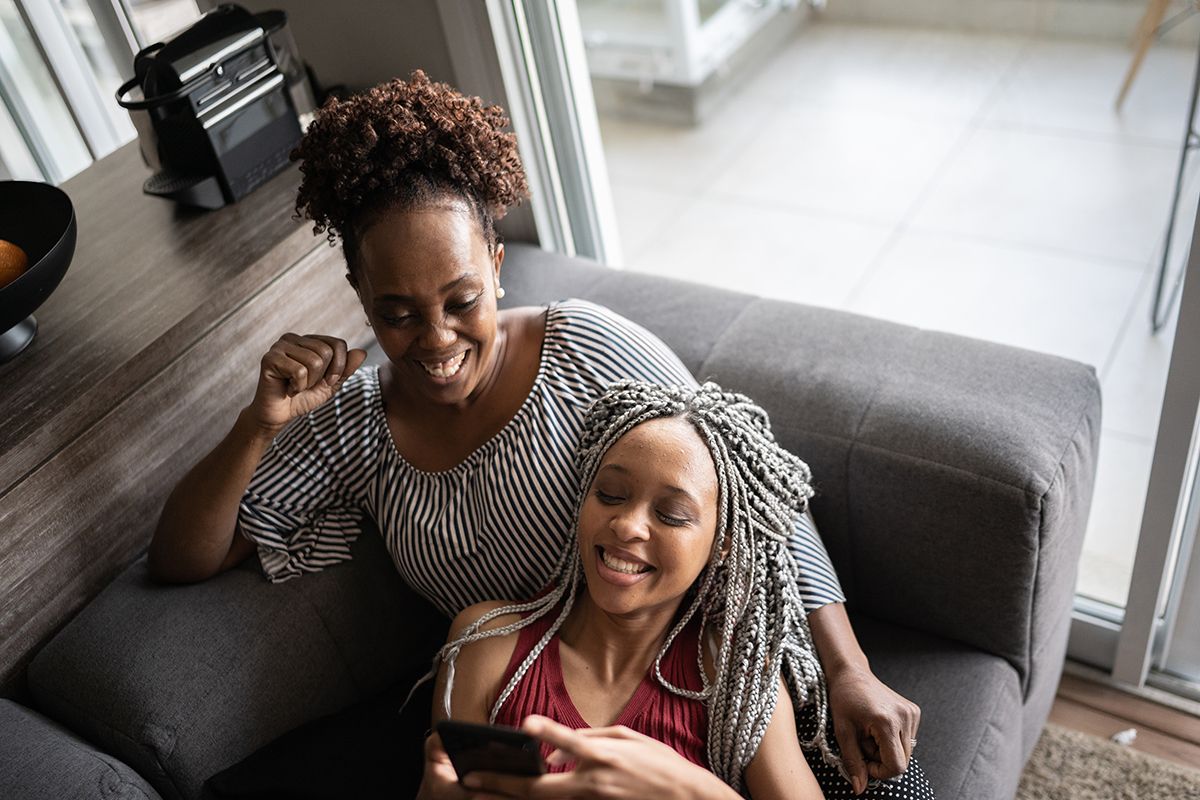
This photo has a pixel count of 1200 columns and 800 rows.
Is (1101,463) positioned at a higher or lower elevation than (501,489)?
lower

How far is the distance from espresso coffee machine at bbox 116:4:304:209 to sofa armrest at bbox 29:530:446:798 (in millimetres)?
623

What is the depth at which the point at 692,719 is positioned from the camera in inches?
48.0

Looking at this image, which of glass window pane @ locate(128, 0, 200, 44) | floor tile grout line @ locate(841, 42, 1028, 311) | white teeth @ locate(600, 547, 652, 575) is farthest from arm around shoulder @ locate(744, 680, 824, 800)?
glass window pane @ locate(128, 0, 200, 44)

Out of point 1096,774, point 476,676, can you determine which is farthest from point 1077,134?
point 476,676

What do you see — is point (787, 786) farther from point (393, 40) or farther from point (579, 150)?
point (393, 40)

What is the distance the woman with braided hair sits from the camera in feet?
3.82

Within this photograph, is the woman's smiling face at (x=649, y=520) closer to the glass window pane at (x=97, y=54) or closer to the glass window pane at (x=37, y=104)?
the glass window pane at (x=97, y=54)

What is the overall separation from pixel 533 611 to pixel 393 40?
1.06 meters

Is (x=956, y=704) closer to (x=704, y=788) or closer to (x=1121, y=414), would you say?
(x=704, y=788)

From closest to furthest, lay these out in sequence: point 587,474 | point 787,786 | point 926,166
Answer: point 787,786, point 587,474, point 926,166

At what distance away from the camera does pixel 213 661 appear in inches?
52.3

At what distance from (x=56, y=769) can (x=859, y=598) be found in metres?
1.04

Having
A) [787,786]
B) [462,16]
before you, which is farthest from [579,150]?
[787,786]

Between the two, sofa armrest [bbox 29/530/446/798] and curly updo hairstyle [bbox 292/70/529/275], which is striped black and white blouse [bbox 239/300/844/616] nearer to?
sofa armrest [bbox 29/530/446/798]
